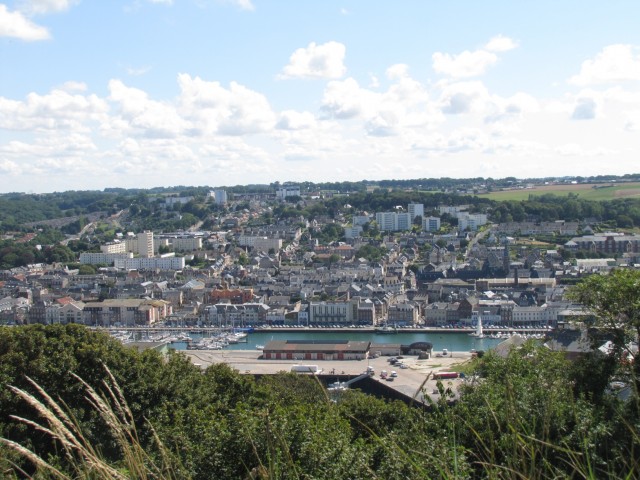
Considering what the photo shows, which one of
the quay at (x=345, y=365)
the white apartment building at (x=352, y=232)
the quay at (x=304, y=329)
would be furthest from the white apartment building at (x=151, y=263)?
the quay at (x=345, y=365)

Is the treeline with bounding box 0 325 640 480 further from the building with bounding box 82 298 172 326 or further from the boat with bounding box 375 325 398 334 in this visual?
the building with bounding box 82 298 172 326

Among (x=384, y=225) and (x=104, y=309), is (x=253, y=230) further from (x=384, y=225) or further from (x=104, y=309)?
(x=104, y=309)

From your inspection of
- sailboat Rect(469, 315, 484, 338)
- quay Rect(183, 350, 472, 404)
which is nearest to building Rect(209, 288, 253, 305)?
quay Rect(183, 350, 472, 404)

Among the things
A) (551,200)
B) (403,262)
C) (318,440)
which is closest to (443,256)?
(403,262)

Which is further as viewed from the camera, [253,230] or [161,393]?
[253,230]

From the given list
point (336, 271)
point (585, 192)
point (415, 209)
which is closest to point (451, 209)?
point (415, 209)

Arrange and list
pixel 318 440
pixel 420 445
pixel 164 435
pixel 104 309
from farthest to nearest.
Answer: pixel 104 309 → pixel 164 435 → pixel 318 440 → pixel 420 445
